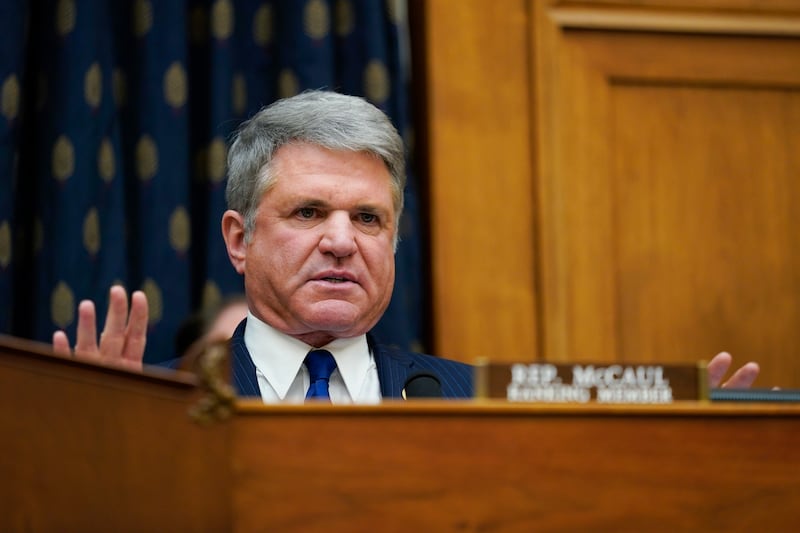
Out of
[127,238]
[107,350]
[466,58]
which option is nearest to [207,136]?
[127,238]

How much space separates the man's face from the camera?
8.43ft

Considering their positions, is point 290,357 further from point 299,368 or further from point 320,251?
point 320,251

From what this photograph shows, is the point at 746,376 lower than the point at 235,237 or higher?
lower

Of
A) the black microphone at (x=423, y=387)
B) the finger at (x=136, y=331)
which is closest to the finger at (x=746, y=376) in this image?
the black microphone at (x=423, y=387)

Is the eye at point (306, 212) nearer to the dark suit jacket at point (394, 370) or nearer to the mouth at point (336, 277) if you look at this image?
the mouth at point (336, 277)

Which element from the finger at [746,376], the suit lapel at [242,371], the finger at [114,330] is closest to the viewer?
the finger at [114,330]

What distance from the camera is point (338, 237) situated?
2.57 metres

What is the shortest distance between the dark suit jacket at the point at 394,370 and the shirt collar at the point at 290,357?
1.0 inches

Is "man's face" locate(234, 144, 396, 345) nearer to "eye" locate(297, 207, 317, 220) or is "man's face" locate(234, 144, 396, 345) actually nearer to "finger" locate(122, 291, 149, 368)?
"eye" locate(297, 207, 317, 220)

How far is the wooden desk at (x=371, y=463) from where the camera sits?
146cm

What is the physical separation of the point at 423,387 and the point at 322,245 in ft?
1.82

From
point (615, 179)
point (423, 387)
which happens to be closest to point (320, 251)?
point (423, 387)

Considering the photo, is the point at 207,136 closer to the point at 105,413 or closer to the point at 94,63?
the point at 94,63

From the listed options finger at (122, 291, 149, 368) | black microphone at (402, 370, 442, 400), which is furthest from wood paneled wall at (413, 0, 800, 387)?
finger at (122, 291, 149, 368)
